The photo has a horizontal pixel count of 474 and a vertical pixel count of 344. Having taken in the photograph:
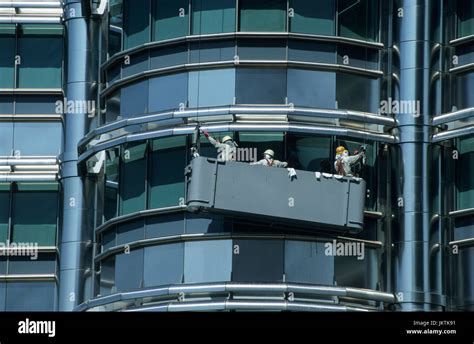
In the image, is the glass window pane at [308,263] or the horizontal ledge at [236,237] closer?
the glass window pane at [308,263]

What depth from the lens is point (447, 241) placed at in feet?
203

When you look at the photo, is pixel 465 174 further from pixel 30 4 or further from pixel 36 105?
pixel 30 4

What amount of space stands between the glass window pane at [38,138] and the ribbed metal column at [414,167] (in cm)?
1145

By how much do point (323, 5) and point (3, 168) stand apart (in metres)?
11.5

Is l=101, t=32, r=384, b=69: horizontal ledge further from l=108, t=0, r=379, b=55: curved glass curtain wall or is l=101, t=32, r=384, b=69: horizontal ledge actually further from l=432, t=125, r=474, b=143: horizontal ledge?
l=432, t=125, r=474, b=143: horizontal ledge

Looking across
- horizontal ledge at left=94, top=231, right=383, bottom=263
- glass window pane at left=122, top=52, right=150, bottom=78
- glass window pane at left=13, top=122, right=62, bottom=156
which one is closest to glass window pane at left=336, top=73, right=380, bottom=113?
horizontal ledge at left=94, top=231, right=383, bottom=263

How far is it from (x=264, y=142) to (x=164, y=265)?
445 cm

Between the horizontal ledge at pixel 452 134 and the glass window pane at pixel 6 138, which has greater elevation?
the glass window pane at pixel 6 138

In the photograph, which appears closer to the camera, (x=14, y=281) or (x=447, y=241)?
(x=447, y=241)

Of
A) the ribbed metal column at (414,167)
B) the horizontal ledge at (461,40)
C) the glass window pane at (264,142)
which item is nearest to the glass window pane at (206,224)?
the glass window pane at (264,142)

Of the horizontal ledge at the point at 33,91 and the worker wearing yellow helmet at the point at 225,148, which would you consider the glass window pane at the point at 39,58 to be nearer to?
the horizontal ledge at the point at 33,91

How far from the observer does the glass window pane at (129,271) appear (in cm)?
6141
